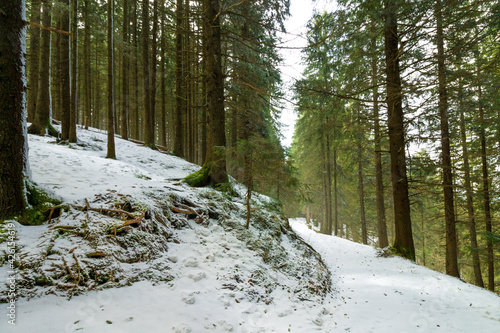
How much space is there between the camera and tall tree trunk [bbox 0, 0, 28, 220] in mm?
3150

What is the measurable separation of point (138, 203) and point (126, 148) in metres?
7.94

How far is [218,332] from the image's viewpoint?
8.77ft

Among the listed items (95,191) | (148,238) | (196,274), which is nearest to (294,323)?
(196,274)

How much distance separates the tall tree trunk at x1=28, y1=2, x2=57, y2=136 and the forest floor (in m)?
4.11

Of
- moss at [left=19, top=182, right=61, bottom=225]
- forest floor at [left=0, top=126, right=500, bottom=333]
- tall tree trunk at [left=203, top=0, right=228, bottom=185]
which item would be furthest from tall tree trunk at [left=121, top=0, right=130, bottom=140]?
moss at [left=19, top=182, right=61, bottom=225]

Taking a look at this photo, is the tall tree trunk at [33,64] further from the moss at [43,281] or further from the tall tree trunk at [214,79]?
the moss at [43,281]

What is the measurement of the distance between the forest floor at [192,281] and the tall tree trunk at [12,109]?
58cm

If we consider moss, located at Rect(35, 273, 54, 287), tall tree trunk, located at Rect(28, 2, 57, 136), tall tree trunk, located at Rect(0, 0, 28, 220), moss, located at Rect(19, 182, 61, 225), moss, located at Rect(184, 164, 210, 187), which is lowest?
moss, located at Rect(35, 273, 54, 287)

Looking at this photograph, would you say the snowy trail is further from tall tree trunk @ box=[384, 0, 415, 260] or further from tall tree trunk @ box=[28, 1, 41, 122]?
tall tree trunk @ box=[28, 1, 41, 122]


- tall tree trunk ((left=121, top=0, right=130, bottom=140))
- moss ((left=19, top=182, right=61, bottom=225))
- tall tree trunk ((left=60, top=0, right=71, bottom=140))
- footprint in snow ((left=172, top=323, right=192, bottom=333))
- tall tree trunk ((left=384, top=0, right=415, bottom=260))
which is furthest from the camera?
tall tree trunk ((left=121, top=0, right=130, bottom=140))

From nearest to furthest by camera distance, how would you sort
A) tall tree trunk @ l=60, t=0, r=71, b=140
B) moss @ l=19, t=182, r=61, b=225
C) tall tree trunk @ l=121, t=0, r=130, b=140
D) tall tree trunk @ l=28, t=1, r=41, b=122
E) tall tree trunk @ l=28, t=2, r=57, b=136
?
moss @ l=19, t=182, r=61, b=225
tall tree trunk @ l=60, t=0, r=71, b=140
tall tree trunk @ l=28, t=2, r=57, b=136
tall tree trunk @ l=28, t=1, r=41, b=122
tall tree trunk @ l=121, t=0, r=130, b=140

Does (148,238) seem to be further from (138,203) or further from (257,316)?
(257,316)

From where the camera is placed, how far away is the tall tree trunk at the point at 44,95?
8.99 meters

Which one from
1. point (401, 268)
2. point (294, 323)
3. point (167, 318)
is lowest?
point (401, 268)
